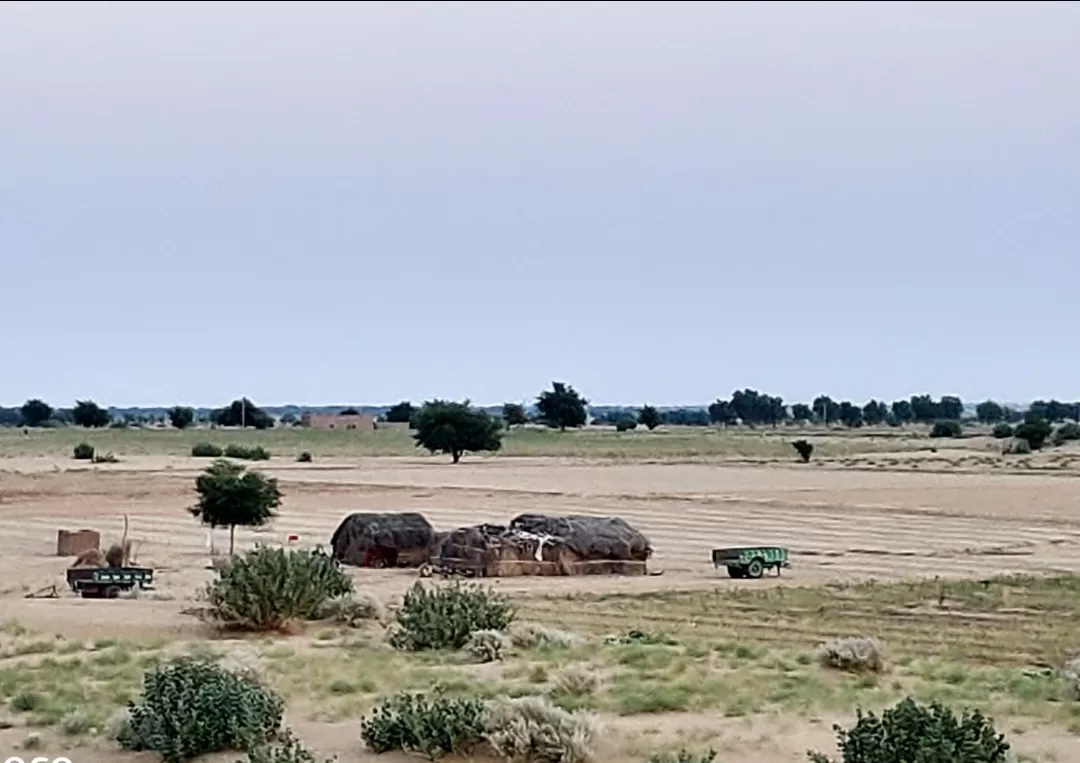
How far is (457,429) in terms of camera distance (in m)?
91.9

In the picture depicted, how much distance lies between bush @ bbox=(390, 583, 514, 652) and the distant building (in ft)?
488

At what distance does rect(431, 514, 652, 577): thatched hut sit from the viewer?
33.8 m

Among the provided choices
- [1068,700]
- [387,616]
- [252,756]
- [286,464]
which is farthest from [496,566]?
[286,464]

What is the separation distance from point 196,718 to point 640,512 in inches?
1666

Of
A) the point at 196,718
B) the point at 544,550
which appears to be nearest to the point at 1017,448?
the point at 544,550

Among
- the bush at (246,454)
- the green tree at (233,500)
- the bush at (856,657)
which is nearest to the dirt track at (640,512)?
the green tree at (233,500)

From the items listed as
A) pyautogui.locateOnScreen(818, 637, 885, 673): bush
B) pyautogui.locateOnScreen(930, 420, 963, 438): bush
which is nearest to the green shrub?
pyautogui.locateOnScreen(818, 637, 885, 673): bush

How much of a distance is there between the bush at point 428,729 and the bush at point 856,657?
572 centimetres

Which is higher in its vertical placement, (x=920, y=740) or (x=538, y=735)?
(x=920, y=740)

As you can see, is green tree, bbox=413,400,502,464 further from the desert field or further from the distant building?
the distant building

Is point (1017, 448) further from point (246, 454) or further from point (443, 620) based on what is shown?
point (443, 620)

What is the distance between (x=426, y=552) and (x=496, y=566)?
279 cm

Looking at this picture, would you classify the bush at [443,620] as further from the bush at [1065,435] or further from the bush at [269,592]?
the bush at [1065,435]

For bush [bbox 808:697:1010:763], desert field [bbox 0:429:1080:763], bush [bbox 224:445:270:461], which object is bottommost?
desert field [bbox 0:429:1080:763]
